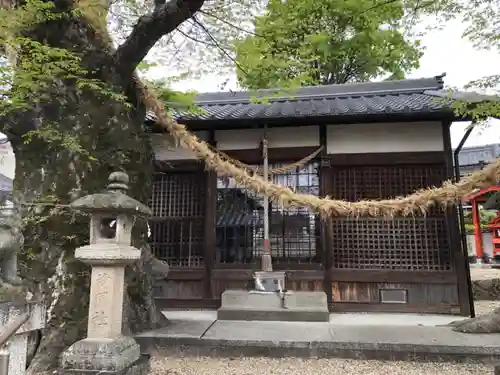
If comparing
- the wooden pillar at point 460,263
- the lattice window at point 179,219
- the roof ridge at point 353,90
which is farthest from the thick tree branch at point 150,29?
the wooden pillar at point 460,263

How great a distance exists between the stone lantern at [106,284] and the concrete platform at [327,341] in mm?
1054

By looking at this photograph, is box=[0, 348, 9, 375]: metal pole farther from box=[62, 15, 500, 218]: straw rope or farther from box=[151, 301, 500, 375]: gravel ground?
box=[62, 15, 500, 218]: straw rope

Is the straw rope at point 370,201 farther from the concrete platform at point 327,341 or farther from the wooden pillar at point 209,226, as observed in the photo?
the wooden pillar at point 209,226

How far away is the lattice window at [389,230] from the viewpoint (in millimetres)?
6762

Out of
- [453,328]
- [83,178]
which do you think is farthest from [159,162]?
[453,328]

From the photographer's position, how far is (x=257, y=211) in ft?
24.5

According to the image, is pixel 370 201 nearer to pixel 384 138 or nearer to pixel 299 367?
pixel 299 367

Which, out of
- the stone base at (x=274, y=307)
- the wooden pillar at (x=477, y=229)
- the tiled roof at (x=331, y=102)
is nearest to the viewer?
the stone base at (x=274, y=307)

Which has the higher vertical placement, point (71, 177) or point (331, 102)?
point (331, 102)

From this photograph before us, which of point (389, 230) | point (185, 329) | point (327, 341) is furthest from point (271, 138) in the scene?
point (327, 341)

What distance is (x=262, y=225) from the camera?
24.0 ft

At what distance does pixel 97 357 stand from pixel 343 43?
14029 millimetres

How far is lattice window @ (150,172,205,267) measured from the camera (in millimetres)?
7453

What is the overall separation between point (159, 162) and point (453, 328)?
19.7 feet
